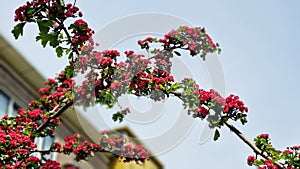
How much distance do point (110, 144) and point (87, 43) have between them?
224cm

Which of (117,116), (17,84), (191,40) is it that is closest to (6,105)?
(17,84)

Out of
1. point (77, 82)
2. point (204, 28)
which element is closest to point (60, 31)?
point (77, 82)

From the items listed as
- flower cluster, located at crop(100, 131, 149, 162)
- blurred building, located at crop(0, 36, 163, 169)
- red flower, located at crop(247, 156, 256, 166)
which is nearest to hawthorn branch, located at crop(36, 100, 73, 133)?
flower cluster, located at crop(100, 131, 149, 162)

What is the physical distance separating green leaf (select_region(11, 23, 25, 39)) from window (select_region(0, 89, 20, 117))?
9.77 metres

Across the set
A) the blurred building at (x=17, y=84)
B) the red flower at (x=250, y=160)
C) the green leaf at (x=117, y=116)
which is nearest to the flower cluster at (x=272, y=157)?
the red flower at (x=250, y=160)

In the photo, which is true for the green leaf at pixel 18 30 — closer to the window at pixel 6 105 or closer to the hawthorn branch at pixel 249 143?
the hawthorn branch at pixel 249 143

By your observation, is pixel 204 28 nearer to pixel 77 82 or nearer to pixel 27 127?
pixel 77 82

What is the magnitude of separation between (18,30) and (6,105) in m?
10.2

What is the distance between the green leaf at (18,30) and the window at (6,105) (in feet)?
32.1

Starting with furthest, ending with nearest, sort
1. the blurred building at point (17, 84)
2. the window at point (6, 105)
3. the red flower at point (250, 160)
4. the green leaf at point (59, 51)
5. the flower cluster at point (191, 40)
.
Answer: the blurred building at point (17, 84)
the window at point (6, 105)
the flower cluster at point (191, 40)
the green leaf at point (59, 51)
the red flower at point (250, 160)

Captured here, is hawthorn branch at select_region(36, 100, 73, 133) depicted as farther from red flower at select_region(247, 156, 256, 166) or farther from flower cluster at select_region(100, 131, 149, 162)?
red flower at select_region(247, 156, 256, 166)

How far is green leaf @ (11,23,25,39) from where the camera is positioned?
6.13 meters

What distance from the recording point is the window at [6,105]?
1574 centimetres

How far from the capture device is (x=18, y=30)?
6164 mm
